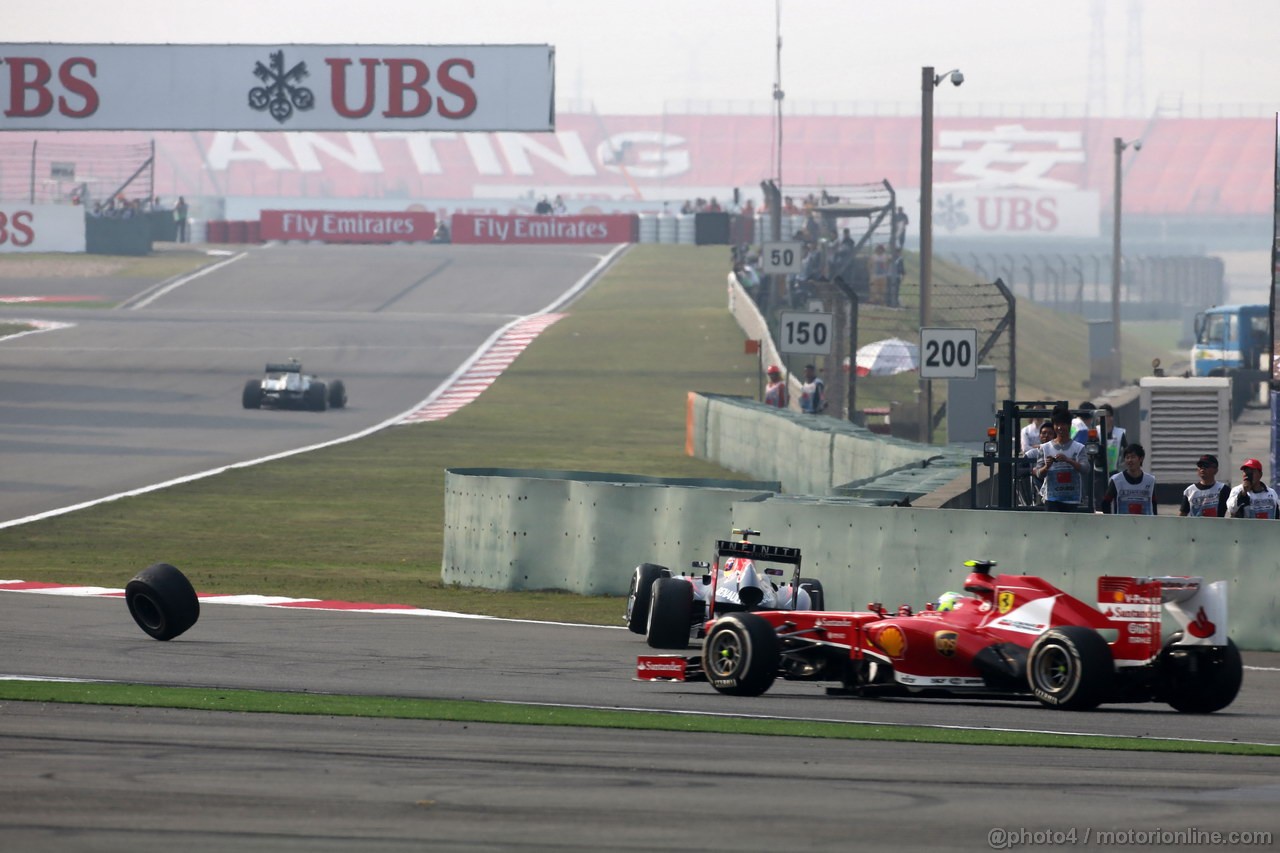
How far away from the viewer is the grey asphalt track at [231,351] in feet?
96.1

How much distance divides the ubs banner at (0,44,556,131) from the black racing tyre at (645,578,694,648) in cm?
3475

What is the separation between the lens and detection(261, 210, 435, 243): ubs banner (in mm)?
78375

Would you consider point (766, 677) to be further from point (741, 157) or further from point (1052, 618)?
point (741, 157)

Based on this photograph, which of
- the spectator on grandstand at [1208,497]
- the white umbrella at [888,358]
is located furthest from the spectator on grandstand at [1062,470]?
the white umbrella at [888,358]

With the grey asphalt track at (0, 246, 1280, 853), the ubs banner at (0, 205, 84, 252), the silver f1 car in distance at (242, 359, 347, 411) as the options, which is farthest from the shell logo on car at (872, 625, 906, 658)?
the ubs banner at (0, 205, 84, 252)

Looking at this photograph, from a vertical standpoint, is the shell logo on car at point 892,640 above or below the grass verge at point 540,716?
above

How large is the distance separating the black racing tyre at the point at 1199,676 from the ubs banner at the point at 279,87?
37371 mm

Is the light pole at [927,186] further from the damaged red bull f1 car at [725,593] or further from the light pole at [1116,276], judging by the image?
the light pole at [1116,276]

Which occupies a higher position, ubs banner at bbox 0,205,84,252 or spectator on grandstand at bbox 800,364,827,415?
ubs banner at bbox 0,205,84,252

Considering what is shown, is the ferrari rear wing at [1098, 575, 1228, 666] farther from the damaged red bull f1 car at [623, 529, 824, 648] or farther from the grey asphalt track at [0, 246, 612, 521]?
the grey asphalt track at [0, 246, 612, 521]

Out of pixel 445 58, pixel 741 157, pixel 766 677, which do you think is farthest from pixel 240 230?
pixel 766 677

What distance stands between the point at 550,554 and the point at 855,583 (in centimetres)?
316

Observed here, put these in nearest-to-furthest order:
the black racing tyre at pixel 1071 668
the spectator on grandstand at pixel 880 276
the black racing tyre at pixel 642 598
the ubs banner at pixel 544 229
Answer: the black racing tyre at pixel 1071 668 < the black racing tyre at pixel 642 598 < the spectator on grandstand at pixel 880 276 < the ubs banner at pixel 544 229

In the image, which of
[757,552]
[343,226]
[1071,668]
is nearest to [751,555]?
[757,552]
